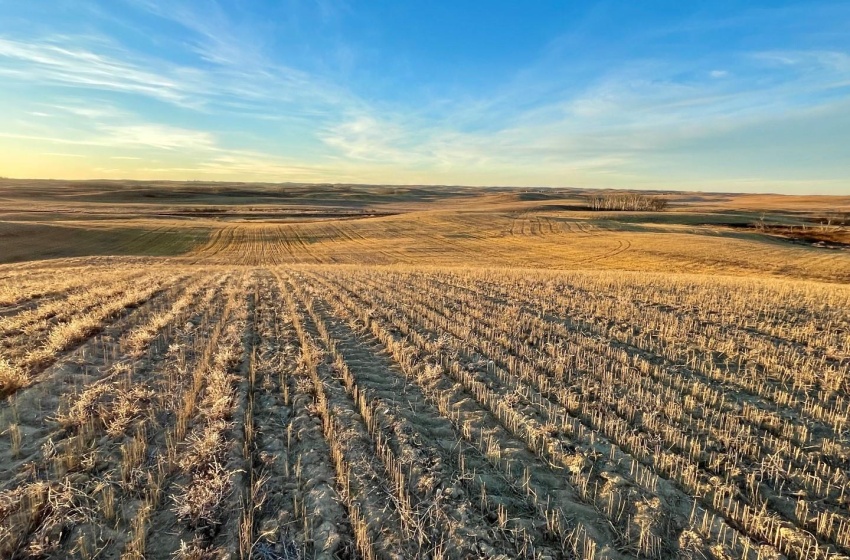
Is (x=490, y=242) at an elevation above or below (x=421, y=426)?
below

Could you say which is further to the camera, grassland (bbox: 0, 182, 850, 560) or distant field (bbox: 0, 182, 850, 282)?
distant field (bbox: 0, 182, 850, 282)

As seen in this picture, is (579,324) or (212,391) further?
(579,324)

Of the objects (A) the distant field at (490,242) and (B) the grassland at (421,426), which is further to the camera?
(A) the distant field at (490,242)

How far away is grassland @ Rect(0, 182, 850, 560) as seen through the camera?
→ 4027mm

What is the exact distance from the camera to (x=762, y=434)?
19.6 ft

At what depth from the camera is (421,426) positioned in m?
6.14

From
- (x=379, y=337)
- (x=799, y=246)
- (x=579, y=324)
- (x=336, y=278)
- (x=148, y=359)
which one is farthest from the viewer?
(x=799, y=246)

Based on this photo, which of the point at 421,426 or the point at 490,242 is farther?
the point at 490,242

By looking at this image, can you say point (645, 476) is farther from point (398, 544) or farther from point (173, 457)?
point (173, 457)

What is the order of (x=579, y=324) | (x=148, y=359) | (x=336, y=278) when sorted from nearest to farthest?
1. (x=148, y=359)
2. (x=579, y=324)
3. (x=336, y=278)

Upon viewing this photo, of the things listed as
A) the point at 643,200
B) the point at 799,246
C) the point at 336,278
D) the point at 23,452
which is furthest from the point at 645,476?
the point at 643,200

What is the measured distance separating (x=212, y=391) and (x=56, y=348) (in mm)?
4359

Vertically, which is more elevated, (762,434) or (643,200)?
(643,200)

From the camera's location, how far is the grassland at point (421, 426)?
403 centimetres
